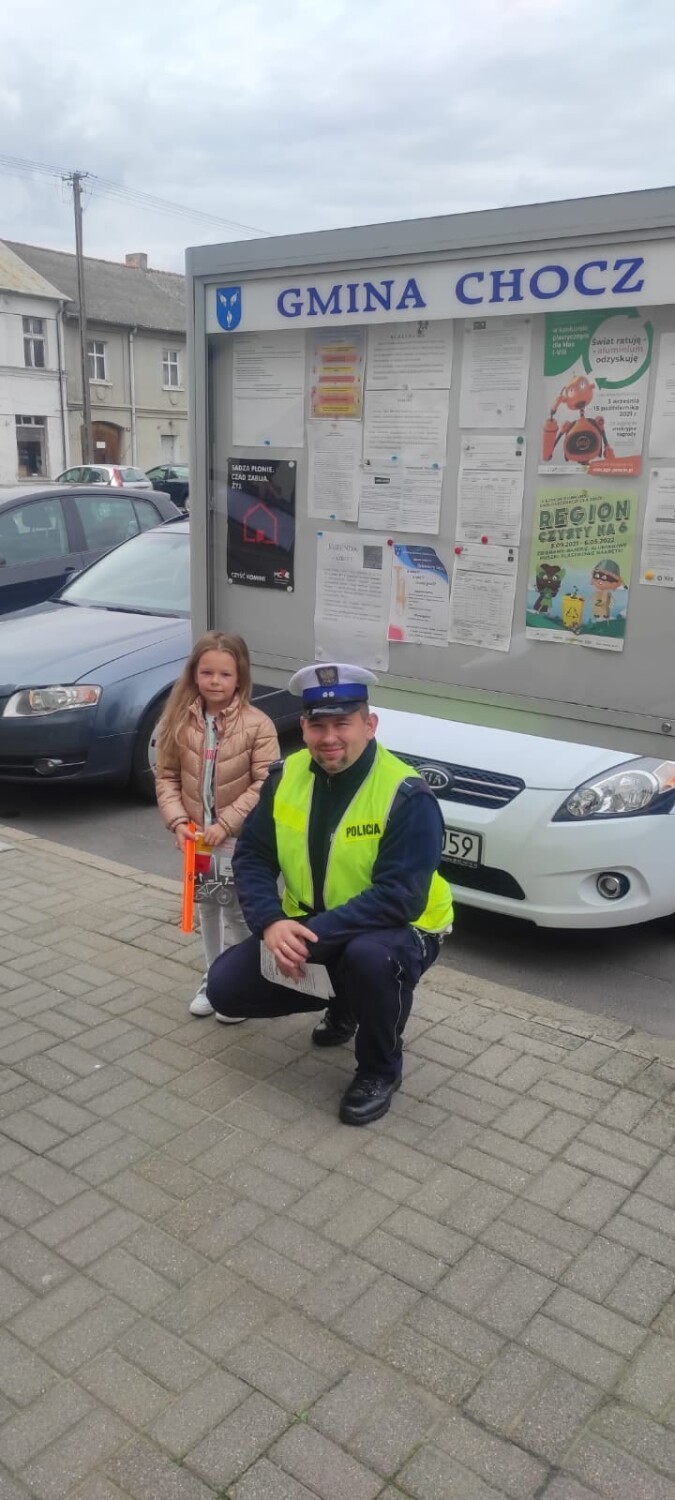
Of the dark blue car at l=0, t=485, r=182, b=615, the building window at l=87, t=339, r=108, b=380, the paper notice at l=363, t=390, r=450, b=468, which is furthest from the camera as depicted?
the building window at l=87, t=339, r=108, b=380

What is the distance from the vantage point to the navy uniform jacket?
10.3 ft

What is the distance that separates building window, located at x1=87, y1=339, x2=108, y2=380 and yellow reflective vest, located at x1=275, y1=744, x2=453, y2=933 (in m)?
44.1

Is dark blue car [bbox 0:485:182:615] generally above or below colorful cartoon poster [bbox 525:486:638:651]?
below

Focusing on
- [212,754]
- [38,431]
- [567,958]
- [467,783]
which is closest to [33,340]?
[38,431]

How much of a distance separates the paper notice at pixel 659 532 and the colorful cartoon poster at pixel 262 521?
1160 millimetres

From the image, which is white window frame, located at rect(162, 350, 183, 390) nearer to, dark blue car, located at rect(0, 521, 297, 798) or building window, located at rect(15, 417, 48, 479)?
building window, located at rect(15, 417, 48, 479)

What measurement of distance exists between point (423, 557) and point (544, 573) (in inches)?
15.0

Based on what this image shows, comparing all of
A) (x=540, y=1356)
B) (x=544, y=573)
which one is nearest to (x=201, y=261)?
(x=544, y=573)

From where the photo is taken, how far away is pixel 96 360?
145 ft

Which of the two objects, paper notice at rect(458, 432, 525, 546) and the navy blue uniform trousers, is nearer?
paper notice at rect(458, 432, 525, 546)

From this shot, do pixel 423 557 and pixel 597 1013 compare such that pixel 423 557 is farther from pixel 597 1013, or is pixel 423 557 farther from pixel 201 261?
pixel 597 1013


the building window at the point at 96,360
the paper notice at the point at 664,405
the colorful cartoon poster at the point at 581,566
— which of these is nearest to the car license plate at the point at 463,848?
the colorful cartoon poster at the point at 581,566

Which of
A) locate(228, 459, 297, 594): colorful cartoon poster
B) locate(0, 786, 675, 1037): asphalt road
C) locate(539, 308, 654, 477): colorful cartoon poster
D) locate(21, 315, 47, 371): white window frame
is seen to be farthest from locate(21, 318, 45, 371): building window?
locate(539, 308, 654, 477): colorful cartoon poster

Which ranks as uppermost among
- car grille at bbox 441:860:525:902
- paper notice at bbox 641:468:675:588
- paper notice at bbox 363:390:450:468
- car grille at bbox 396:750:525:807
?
paper notice at bbox 363:390:450:468
